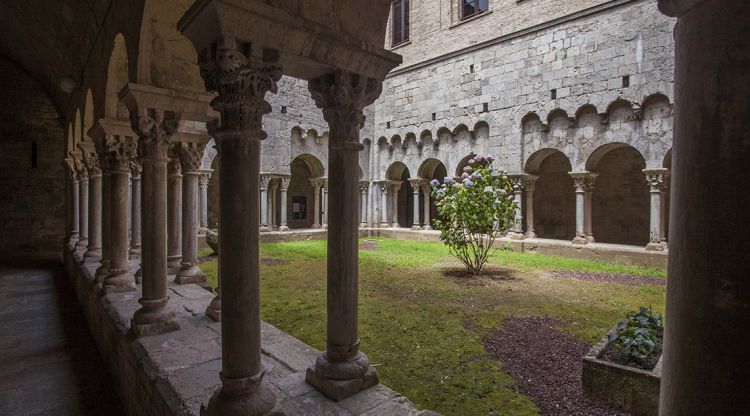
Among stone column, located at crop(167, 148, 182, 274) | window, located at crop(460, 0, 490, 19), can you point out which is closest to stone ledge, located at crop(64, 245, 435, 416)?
stone column, located at crop(167, 148, 182, 274)

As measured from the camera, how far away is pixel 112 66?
4.78 m

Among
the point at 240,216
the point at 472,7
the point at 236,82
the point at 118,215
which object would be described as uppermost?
the point at 472,7

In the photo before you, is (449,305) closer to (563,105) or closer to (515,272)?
(515,272)

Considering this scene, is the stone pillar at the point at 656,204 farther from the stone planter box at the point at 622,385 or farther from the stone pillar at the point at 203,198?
the stone pillar at the point at 203,198

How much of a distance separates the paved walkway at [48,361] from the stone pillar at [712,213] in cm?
427

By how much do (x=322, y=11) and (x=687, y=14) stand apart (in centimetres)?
191

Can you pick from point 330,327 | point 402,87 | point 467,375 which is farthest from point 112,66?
point 402,87

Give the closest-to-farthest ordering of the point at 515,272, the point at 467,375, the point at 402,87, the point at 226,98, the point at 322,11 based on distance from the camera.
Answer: the point at 226,98 < the point at 322,11 < the point at 467,375 < the point at 515,272 < the point at 402,87

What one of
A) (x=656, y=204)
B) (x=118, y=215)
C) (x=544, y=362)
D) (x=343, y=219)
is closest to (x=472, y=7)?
(x=656, y=204)

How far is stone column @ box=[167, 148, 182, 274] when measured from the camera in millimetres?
5953

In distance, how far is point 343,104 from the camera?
8.64 feet

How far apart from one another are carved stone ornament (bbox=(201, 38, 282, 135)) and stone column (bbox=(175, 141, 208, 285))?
402 centimetres

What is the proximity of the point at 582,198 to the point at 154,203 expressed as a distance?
35.9 feet

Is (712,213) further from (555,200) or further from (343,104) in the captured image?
(555,200)
